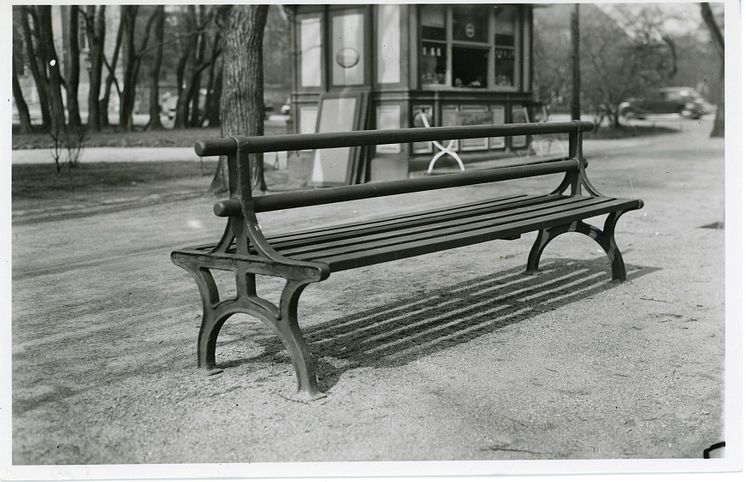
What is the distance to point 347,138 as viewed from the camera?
4371mm

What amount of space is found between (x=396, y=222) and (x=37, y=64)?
74.0 ft

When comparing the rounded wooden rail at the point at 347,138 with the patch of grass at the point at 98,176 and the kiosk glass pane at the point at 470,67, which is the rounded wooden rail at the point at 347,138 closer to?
the patch of grass at the point at 98,176

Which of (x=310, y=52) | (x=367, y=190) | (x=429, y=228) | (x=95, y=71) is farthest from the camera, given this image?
(x=95, y=71)

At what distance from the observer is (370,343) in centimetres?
473

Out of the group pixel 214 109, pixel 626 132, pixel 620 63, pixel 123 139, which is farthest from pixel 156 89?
pixel 626 132

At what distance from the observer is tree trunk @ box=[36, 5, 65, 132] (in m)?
19.1

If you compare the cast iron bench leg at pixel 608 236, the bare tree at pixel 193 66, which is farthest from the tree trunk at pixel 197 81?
the cast iron bench leg at pixel 608 236

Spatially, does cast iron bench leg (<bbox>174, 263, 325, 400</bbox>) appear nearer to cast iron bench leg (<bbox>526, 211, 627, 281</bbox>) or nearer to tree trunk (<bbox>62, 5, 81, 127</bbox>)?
cast iron bench leg (<bbox>526, 211, 627, 281</bbox>)

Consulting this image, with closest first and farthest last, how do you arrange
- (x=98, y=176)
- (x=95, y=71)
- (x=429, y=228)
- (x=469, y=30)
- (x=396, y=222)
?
(x=429, y=228) < (x=396, y=222) < (x=98, y=176) < (x=469, y=30) < (x=95, y=71)

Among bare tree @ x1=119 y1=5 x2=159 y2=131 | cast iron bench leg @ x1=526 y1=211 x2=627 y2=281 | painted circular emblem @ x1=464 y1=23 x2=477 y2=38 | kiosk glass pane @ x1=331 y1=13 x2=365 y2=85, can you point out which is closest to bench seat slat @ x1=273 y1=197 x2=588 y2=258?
cast iron bench leg @ x1=526 y1=211 x2=627 y2=281

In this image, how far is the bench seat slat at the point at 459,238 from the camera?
12.9ft

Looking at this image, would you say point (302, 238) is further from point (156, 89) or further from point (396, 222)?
point (156, 89)

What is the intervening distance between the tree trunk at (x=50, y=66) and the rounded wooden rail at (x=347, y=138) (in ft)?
47.0

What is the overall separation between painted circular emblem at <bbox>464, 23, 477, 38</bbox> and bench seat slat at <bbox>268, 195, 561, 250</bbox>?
10482 millimetres
